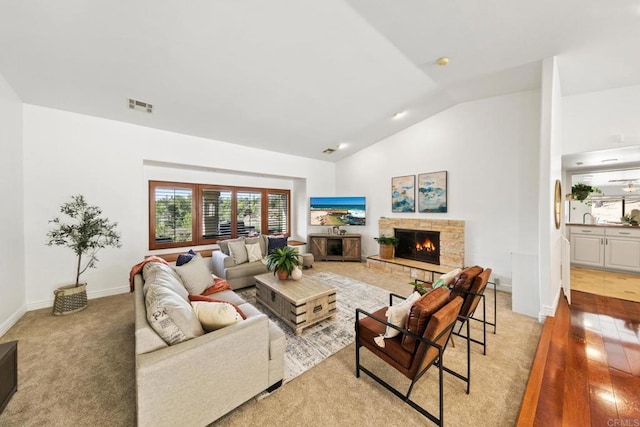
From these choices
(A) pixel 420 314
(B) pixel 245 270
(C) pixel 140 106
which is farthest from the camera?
(B) pixel 245 270

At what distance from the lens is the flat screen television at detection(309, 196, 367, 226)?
6183 mm

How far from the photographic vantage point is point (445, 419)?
1601mm

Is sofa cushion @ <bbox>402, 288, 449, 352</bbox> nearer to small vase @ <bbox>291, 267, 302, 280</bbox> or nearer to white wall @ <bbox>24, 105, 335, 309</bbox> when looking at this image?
small vase @ <bbox>291, 267, 302, 280</bbox>

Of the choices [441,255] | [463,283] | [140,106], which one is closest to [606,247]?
[441,255]

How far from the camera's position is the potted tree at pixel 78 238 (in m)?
3.10

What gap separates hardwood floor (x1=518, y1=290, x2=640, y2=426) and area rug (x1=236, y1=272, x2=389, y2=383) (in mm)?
1530

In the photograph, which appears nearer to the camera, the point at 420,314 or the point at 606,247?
the point at 420,314

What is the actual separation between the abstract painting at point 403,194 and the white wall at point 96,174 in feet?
12.6

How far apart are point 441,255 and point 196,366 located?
15.4ft

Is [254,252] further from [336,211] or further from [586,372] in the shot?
[586,372]

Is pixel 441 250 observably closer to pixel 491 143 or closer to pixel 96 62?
pixel 491 143

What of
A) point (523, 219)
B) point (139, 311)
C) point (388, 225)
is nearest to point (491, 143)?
point (523, 219)

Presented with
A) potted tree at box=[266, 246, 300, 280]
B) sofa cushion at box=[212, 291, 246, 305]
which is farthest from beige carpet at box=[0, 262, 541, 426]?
potted tree at box=[266, 246, 300, 280]

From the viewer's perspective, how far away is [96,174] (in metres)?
3.55
